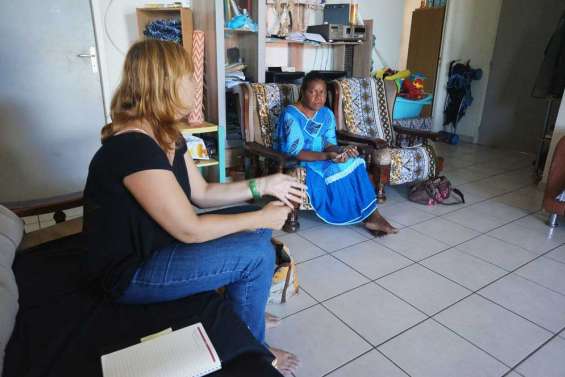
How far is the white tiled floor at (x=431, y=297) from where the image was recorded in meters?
1.45

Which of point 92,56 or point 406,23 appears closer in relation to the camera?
point 92,56

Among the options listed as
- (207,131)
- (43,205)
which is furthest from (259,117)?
(43,205)

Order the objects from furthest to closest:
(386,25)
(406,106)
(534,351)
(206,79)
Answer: (386,25), (406,106), (206,79), (534,351)

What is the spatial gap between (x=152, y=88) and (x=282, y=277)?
1.00 m

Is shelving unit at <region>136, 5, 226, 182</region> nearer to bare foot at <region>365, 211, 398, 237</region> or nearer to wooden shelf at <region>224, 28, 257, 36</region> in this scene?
wooden shelf at <region>224, 28, 257, 36</region>

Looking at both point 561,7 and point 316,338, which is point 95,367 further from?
point 561,7

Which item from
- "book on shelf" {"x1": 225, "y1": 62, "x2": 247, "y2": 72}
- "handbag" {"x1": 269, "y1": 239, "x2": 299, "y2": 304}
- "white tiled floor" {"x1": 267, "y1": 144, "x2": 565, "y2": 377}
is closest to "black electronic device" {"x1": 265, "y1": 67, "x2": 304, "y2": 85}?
"book on shelf" {"x1": 225, "y1": 62, "x2": 247, "y2": 72}

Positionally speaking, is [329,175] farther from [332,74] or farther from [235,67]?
[332,74]

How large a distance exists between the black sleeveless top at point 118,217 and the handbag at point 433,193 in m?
2.38

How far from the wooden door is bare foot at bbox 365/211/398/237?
3266mm

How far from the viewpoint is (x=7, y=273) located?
114 centimetres

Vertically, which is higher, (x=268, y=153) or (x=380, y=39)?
(x=380, y=39)

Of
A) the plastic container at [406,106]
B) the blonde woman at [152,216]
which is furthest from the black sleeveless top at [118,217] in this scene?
the plastic container at [406,106]

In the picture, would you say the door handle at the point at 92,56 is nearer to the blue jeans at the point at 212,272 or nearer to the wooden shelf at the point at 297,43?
the wooden shelf at the point at 297,43
